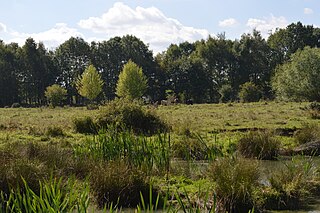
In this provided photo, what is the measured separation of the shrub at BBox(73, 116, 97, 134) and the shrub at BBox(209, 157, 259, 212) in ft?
54.1

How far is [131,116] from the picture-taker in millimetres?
26797

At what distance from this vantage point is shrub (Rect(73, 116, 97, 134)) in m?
26.2

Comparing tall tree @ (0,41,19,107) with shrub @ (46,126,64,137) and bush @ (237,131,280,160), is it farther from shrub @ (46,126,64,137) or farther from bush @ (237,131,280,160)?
bush @ (237,131,280,160)

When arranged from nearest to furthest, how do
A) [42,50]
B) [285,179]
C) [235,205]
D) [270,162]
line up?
[235,205], [285,179], [270,162], [42,50]

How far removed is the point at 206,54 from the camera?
88938 mm

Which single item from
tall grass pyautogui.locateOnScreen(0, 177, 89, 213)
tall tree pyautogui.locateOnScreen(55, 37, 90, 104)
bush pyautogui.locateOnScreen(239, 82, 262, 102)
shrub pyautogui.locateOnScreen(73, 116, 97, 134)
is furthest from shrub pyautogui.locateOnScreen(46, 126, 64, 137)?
tall tree pyautogui.locateOnScreen(55, 37, 90, 104)

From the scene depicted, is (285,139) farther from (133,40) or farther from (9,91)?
(133,40)

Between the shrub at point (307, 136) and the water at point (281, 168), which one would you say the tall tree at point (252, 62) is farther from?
the water at point (281, 168)

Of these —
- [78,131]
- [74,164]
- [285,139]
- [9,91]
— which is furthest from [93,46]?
[74,164]

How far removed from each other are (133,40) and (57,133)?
70.5m

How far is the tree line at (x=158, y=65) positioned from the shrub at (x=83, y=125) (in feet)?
176

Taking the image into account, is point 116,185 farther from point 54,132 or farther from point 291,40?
point 291,40

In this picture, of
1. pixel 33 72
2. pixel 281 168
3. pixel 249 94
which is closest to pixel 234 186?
pixel 281 168

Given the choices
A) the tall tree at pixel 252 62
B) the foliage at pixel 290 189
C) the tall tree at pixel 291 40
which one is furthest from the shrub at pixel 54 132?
the tall tree at pixel 291 40
